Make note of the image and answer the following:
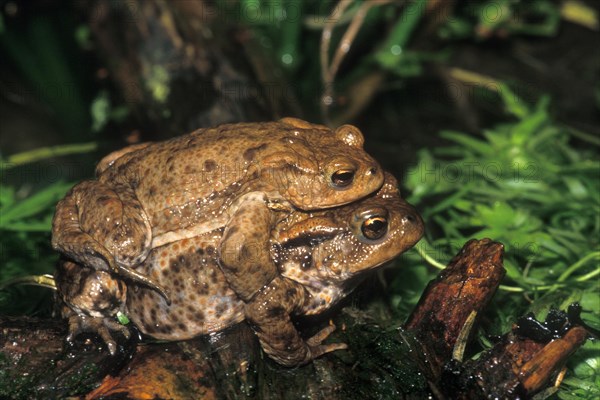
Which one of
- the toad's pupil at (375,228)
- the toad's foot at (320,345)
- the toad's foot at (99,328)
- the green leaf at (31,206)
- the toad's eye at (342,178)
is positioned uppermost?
the toad's eye at (342,178)

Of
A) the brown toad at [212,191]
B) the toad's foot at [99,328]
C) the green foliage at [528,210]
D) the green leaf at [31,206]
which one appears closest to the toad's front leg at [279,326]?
the brown toad at [212,191]

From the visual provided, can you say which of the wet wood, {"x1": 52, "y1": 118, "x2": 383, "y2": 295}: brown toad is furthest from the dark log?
{"x1": 52, "y1": 118, "x2": 383, "y2": 295}: brown toad

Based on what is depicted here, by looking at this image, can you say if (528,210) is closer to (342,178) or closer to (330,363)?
(342,178)

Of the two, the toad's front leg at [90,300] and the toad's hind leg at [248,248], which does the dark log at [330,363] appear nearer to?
the toad's front leg at [90,300]

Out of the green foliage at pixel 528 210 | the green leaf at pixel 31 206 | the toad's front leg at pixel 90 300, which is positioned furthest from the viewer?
the green leaf at pixel 31 206

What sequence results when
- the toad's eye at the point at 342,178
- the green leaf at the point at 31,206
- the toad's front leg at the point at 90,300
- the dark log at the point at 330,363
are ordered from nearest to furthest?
1. the dark log at the point at 330,363
2. the toad's eye at the point at 342,178
3. the toad's front leg at the point at 90,300
4. the green leaf at the point at 31,206

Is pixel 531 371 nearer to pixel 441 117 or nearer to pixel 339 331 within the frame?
pixel 339 331

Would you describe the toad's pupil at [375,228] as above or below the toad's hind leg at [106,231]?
below

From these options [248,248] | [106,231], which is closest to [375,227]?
[248,248]
